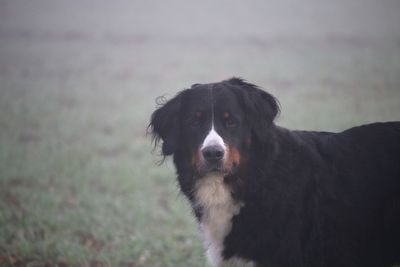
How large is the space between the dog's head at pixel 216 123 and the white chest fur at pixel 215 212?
151mm

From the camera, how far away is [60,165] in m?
10.0

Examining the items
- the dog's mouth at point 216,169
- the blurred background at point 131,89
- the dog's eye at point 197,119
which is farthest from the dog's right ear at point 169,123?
the blurred background at point 131,89

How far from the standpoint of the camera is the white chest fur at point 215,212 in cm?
371

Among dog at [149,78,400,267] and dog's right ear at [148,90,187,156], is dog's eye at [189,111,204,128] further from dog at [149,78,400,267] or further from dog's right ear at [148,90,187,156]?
dog's right ear at [148,90,187,156]

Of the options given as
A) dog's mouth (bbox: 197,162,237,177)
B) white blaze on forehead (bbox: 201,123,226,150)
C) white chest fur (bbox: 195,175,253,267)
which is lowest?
white chest fur (bbox: 195,175,253,267)

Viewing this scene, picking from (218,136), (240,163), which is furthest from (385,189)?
(218,136)

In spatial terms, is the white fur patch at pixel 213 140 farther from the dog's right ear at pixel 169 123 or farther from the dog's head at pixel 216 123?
the dog's right ear at pixel 169 123

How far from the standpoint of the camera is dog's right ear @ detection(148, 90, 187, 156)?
405 cm

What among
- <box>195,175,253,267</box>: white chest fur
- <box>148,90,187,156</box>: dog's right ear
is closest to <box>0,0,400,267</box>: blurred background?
<box>195,175,253,267</box>: white chest fur

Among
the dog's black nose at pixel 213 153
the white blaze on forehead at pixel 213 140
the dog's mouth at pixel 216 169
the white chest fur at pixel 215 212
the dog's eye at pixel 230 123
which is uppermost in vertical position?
the dog's eye at pixel 230 123

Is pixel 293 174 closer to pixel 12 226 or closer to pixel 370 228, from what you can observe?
pixel 370 228

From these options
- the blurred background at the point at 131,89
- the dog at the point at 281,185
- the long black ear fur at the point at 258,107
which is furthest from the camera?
the blurred background at the point at 131,89

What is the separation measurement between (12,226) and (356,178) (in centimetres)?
544

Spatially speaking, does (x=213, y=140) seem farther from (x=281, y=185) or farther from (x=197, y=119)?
(x=281, y=185)
